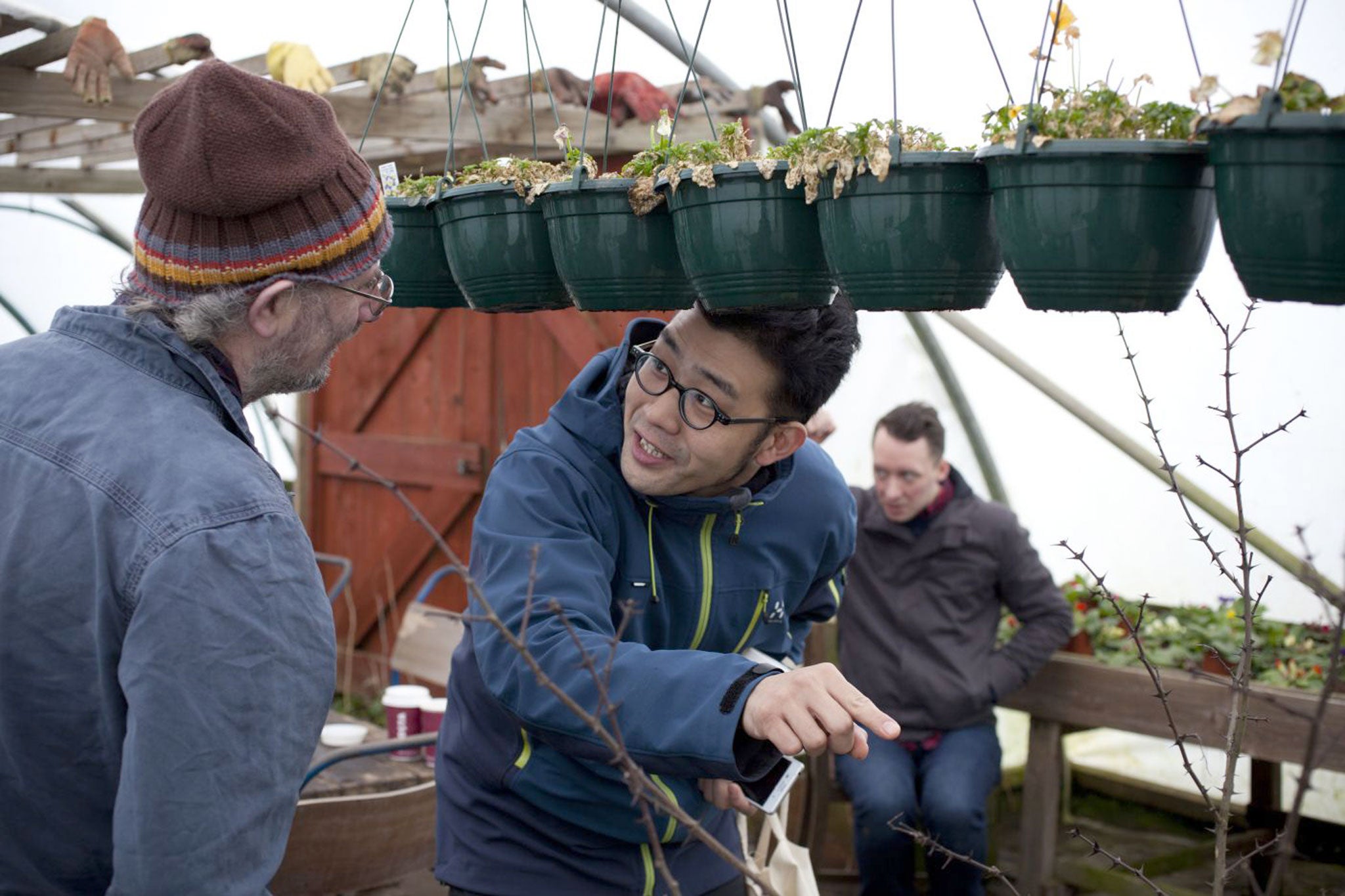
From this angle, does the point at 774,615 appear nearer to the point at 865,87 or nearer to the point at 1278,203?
the point at 1278,203

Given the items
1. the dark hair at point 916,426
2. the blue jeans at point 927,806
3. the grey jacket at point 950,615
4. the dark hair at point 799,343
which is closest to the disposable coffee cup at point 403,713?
the blue jeans at point 927,806

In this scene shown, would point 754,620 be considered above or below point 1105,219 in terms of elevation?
below

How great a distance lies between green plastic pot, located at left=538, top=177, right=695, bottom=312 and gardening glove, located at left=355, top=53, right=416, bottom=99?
2.79 metres

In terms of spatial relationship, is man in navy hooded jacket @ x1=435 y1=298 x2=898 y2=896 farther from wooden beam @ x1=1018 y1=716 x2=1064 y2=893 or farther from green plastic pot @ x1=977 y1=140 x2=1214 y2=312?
wooden beam @ x1=1018 y1=716 x2=1064 y2=893

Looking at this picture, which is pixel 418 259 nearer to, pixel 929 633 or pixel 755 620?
pixel 755 620

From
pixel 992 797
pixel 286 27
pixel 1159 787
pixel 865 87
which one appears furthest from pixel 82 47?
pixel 1159 787

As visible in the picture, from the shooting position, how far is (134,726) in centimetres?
111

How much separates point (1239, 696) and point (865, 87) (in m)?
3.22

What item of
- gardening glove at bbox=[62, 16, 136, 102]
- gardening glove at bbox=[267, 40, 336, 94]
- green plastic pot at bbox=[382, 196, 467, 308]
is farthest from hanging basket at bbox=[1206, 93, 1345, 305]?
gardening glove at bbox=[62, 16, 136, 102]

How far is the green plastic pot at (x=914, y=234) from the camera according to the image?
4.09 ft

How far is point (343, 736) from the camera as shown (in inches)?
127

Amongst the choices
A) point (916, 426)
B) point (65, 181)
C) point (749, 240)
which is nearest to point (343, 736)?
point (916, 426)

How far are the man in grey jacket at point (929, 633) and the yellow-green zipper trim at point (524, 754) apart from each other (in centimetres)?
241

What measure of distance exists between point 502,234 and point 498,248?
0.02m
